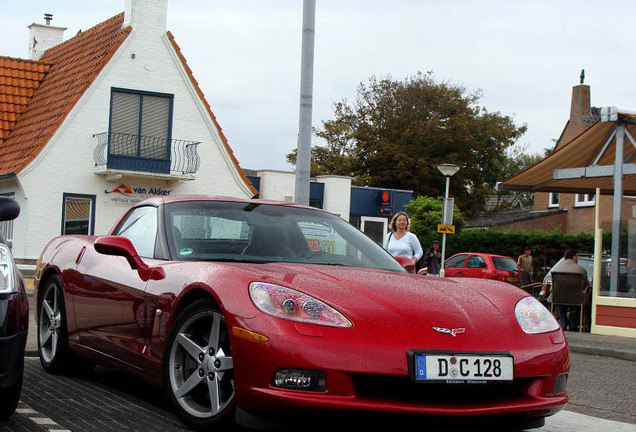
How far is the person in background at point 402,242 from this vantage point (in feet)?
39.5

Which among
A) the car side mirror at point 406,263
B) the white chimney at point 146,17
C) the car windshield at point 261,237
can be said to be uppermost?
the white chimney at point 146,17

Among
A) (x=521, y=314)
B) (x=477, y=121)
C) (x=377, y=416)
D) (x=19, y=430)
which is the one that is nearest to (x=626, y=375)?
(x=521, y=314)

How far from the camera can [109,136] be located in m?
27.0

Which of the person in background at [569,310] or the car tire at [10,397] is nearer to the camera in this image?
the car tire at [10,397]

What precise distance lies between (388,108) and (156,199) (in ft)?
172

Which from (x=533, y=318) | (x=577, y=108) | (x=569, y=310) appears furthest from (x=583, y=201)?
(x=533, y=318)

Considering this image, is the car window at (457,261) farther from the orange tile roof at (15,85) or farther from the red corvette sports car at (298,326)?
the red corvette sports car at (298,326)

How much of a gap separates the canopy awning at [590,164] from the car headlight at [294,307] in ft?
39.9

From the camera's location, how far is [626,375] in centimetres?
996

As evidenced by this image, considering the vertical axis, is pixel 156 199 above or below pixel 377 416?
above

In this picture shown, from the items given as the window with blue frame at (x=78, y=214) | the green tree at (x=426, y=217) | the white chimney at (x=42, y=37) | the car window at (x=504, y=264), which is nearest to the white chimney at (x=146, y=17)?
the window with blue frame at (x=78, y=214)

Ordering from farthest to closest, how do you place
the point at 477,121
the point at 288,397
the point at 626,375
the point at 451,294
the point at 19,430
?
the point at 477,121, the point at 626,375, the point at 451,294, the point at 19,430, the point at 288,397

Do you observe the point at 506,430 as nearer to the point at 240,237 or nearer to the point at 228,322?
the point at 228,322

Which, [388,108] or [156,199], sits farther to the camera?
[388,108]
